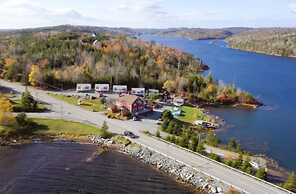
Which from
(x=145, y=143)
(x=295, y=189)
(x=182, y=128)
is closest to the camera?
(x=295, y=189)

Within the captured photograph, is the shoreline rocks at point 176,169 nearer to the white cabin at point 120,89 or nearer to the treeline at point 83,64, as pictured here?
the white cabin at point 120,89

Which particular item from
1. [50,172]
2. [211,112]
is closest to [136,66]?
[211,112]

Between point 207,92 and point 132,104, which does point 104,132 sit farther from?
point 207,92

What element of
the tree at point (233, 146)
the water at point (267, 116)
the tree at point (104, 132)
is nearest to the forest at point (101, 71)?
the water at point (267, 116)

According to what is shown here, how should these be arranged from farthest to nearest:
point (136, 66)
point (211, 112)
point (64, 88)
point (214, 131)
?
point (136, 66), point (64, 88), point (211, 112), point (214, 131)

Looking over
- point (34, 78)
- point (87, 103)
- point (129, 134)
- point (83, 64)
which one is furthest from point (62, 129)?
point (83, 64)

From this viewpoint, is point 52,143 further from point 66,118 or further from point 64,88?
point 64,88

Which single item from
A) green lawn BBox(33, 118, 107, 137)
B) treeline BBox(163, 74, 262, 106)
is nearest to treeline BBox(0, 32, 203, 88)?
treeline BBox(163, 74, 262, 106)
